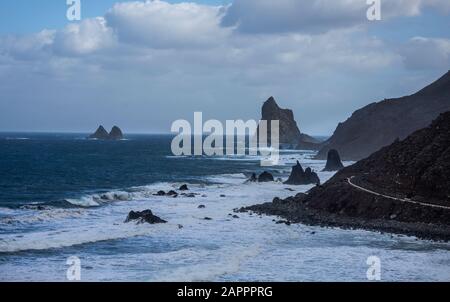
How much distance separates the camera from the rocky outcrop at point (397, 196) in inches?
1473

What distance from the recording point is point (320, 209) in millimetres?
43812

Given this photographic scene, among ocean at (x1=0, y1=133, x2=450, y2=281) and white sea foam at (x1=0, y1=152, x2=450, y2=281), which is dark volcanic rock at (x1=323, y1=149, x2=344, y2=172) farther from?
white sea foam at (x1=0, y1=152, x2=450, y2=281)

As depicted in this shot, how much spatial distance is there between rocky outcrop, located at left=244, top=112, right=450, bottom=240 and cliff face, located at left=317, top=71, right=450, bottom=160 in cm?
7623

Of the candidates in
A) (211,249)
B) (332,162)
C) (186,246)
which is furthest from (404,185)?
(332,162)

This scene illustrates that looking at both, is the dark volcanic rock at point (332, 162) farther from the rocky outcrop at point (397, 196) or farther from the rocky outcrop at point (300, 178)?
the rocky outcrop at point (397, 196)

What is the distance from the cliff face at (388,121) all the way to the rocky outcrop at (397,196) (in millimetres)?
76231

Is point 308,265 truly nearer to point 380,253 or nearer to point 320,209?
point 380,253

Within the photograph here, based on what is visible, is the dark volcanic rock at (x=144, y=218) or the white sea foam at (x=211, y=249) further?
the dark volcanic rock at (x=144, y=218)

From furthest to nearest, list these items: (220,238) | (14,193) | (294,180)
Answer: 1. (294,180)
2. (14,193)
3. (220,238)

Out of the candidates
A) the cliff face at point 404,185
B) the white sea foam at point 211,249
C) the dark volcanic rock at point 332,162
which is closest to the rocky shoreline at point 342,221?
the cliff face at point 404,185

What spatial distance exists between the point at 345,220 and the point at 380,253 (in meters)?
10.4
